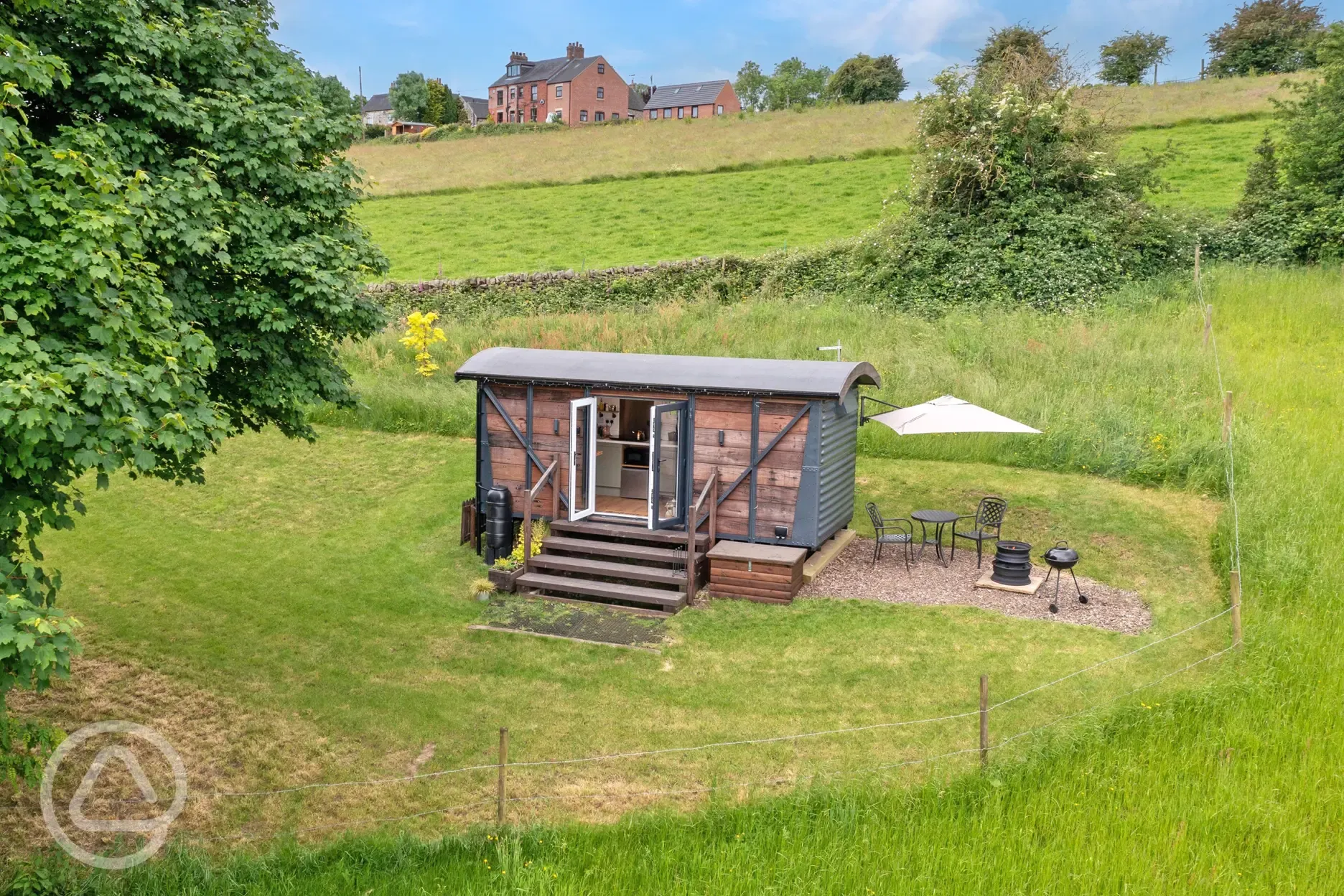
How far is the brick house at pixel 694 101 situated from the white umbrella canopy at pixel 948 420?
7108 cm

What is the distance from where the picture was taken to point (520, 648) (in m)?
12.9

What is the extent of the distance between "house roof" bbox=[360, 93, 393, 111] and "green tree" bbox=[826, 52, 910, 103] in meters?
51.3

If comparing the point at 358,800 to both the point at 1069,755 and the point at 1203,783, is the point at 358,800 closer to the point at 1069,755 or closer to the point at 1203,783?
the point at 1069,755

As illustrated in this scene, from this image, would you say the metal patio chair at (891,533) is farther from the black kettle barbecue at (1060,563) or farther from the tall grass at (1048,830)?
the tall grass at (1048,830)

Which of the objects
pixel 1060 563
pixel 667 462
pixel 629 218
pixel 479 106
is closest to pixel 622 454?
pixel 667 462

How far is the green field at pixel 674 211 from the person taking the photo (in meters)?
34.2

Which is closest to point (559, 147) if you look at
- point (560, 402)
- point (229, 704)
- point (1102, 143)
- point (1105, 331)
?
point (1102, 143)

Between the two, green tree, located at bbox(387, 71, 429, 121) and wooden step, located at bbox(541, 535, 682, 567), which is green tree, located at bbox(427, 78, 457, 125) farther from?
wooden step, located at bbox(541, 535, 682, 567)

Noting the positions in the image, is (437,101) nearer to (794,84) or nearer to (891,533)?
(794,84)

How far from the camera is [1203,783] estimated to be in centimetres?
889

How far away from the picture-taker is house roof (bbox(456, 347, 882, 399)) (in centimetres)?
1479

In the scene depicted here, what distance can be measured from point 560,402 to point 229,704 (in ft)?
21.1

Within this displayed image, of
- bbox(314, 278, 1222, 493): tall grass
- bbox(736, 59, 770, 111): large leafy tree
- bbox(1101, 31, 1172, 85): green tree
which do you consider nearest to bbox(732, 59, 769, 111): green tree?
bbox(736, 59, 770, 111): large leafy tree

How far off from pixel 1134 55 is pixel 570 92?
40437mm
